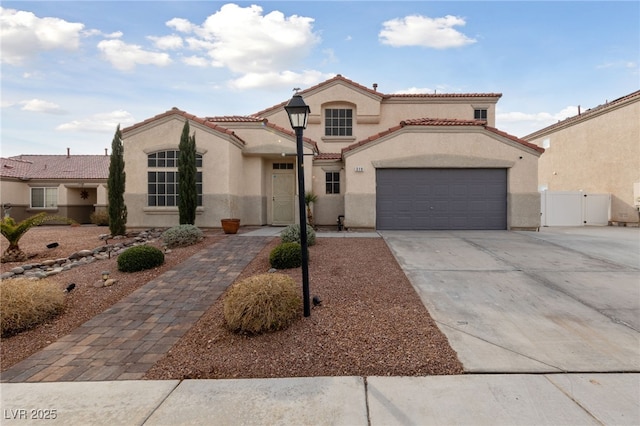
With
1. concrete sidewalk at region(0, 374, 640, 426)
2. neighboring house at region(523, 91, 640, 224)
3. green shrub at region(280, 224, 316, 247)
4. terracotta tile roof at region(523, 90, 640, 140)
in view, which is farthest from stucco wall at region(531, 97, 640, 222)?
concrete sidewalk at region(0, 374, 640, 426)

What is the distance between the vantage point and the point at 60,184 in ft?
67.3

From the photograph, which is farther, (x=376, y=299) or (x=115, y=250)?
(x=115, y=250)

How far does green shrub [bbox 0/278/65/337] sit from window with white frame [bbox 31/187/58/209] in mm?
19704

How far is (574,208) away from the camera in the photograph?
56.1 ft

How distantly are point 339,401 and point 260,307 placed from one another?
1790mm

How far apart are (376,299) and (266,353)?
7.74 ft

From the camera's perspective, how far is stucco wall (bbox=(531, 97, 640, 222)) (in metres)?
16.1

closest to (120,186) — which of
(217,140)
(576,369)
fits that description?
(217,140)

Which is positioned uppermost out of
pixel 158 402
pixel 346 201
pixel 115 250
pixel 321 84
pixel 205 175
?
pixel 321 84

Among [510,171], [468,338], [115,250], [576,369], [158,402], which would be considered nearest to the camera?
[158,402]

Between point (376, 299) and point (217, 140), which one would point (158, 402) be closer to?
point (376, 299)

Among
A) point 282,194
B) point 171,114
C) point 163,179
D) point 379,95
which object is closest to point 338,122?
point 379,95

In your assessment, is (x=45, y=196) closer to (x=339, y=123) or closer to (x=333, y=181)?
(x=333, y=181)

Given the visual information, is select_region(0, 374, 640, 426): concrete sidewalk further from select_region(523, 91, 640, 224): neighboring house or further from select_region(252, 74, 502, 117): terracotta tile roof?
select_region(523, 91, 640, 224): neighboring house
